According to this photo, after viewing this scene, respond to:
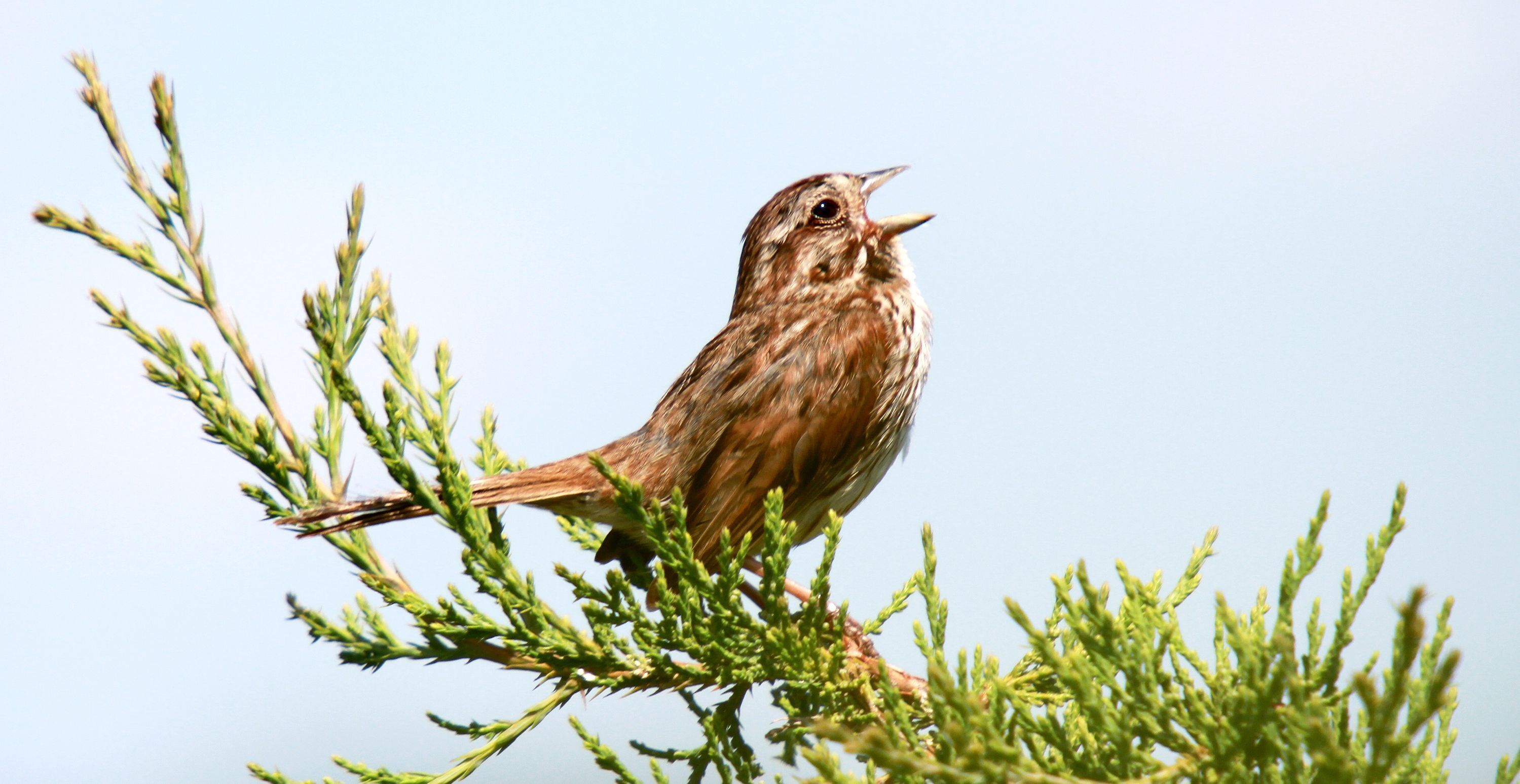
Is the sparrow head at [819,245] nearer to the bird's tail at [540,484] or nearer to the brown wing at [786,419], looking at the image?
the brown wing at [786,419]

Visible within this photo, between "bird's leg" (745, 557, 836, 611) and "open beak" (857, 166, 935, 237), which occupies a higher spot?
"open beak" (857, 166, 935, 237)

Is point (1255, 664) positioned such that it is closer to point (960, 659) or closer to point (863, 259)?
point (960, 659)

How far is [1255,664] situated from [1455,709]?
1.01 meters

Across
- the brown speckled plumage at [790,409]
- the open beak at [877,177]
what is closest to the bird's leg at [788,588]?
the brown speckled plumage at [790,409]

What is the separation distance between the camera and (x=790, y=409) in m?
4.35

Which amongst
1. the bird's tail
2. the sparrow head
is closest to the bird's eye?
the sparrow head

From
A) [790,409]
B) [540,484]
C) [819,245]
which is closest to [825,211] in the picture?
[819,245]

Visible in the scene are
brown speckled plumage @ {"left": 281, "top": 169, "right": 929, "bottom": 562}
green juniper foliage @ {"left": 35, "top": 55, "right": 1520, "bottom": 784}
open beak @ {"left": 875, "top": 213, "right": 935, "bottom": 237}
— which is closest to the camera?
green juniper foliage @ {"left": 35, "top": 55, "right": 1520, "bottom": 784}

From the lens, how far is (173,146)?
10.2 ft

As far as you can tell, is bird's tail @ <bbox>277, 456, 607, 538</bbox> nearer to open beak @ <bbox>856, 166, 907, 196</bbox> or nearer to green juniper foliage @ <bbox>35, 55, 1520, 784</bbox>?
green juniper foliage @ <bbox>35, 55, 1520, 784</bbox>

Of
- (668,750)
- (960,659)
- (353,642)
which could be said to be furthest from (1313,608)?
Answer: (353,642)

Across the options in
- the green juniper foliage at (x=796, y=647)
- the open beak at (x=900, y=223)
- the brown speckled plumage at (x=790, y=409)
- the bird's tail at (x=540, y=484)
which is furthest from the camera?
the open beak at (x=900, y=223)

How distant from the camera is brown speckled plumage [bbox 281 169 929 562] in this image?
412 cm

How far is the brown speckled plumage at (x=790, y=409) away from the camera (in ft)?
13.5
